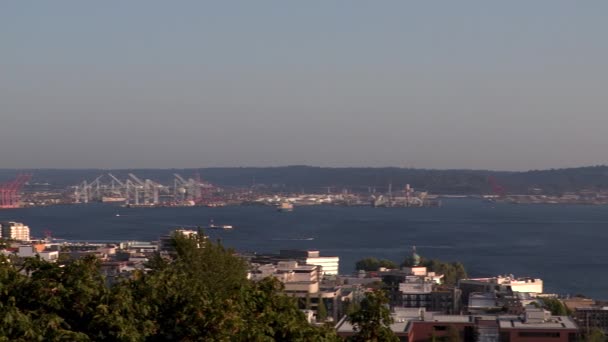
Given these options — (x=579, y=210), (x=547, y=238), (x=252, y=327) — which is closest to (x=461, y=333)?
(x=252, y=327)

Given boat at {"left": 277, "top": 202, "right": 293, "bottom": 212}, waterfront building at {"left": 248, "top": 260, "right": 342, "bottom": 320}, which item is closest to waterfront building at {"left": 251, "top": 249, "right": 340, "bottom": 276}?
waterfront building at {"left": 248, "top": 260, "right": 342, "bottom": 320}

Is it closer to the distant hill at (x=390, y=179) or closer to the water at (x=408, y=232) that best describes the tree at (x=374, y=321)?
the water at (x=408, y=232)

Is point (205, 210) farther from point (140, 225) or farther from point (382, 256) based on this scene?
point (382, 256)

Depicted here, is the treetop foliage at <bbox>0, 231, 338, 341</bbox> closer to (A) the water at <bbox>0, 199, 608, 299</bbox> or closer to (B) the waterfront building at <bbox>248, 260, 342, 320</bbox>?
(B) the waterfront building at <bbox>248, 260, 342, 320</bbox>

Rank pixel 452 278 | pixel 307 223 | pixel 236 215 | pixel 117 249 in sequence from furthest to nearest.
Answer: pixel 236 215
pixel 307 223
pixel 117 249
pixel 452 278

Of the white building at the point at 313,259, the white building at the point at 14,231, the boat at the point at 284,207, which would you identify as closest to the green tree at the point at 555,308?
the white building at the point at 313,259
